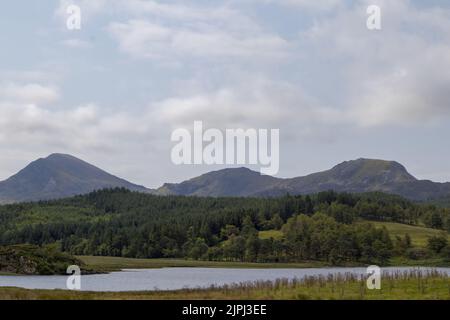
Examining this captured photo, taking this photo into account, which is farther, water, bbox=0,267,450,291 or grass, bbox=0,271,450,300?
water, bbox=0,267,450,291

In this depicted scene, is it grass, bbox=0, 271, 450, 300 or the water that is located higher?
grass, bbox=0, 271, 450, 300

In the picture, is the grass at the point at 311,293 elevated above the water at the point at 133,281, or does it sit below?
above

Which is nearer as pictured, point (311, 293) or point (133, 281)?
point (311, 293)

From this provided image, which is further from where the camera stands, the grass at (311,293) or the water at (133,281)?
the water at (133,281)

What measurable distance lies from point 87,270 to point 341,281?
93367mm

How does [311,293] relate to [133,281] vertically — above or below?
above

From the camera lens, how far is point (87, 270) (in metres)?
160
